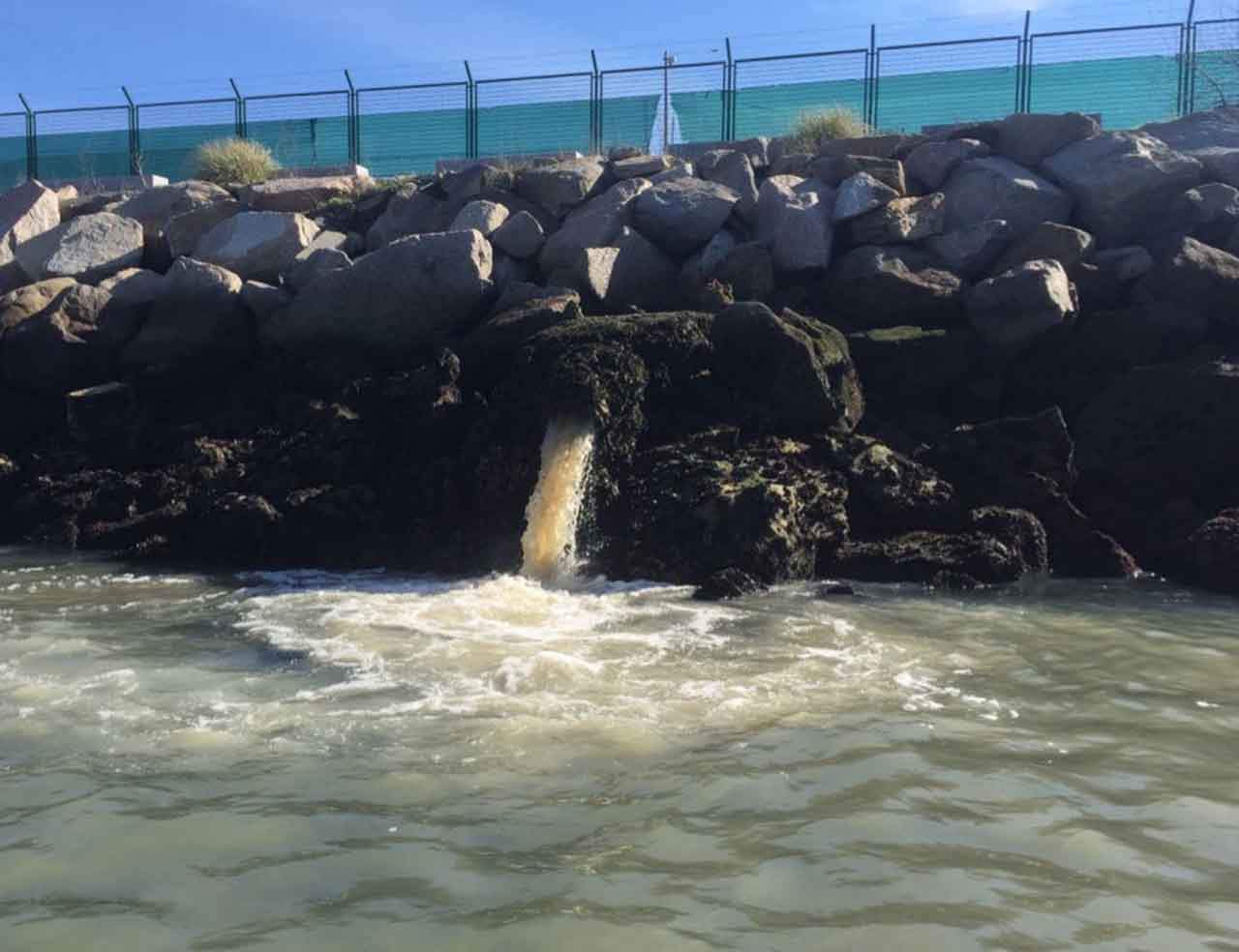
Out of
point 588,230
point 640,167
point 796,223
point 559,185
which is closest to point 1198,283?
point 796,223

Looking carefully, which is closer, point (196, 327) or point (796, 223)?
point (796, 223)

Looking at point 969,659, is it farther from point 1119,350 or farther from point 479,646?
point 1119,350

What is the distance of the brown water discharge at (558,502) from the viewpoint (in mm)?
9688

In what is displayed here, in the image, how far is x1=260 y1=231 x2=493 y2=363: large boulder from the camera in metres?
12.3

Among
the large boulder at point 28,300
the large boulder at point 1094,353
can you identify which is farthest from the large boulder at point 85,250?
the large boulder at point 1094,353

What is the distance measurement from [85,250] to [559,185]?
612 centimetres

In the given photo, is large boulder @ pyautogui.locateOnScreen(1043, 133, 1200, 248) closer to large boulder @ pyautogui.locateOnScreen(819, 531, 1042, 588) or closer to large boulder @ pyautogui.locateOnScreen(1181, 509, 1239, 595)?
large boulder @ pyautogui.locateOnScreen(1181, 509, 1239, 595)

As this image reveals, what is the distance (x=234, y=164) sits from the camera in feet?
61.1

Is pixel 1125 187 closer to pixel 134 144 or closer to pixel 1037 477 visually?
pixel 1037 477

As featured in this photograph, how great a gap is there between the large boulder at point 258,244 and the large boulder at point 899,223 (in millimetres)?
6495

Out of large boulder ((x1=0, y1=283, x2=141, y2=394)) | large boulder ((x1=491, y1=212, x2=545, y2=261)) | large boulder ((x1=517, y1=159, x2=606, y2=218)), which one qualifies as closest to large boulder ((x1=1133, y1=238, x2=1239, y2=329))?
large boulder ((x1=491, y1=212, x2=545, y2=261))

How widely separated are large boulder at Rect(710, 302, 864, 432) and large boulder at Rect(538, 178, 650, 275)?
9.42 feet

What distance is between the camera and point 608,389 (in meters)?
10.5

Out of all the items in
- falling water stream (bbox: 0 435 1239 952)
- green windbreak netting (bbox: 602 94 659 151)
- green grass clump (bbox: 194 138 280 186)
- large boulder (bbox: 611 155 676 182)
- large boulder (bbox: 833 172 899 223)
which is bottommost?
falling water stream (bbox: 0 435 1239 952)
